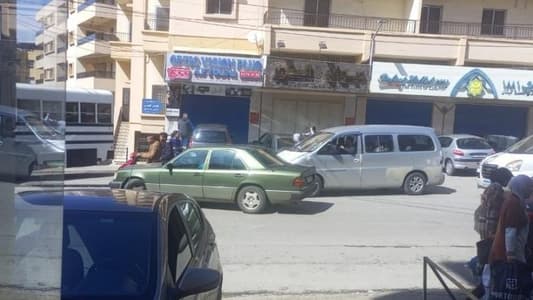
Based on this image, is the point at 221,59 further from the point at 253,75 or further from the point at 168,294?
the point at 168,294

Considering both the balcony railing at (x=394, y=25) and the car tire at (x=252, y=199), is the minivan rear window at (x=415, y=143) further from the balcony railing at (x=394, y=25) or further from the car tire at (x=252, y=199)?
the balcony railing at (x=394, y=25)

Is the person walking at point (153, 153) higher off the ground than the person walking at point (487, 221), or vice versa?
the person walking at point (487, 221)

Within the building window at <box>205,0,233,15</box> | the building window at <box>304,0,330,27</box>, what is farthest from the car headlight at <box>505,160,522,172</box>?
the building window at <box>205,0,233,15</box>

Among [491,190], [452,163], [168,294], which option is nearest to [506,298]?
[491,190]

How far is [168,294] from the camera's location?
3199 mm

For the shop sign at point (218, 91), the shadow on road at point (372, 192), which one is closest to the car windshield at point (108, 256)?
the shadow on road at point (372, 192)

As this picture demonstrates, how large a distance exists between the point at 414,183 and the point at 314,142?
294 cm

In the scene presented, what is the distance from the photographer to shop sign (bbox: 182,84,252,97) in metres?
25.9

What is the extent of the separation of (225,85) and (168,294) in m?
21.2

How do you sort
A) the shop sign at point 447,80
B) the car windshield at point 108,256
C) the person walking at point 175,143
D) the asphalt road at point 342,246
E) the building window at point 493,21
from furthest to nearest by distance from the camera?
the building window at point 493,21
the shop sign at point 447,80
the person walking at point 175,143
the asphalt road at point 342,246
the car windshield at point 108,256

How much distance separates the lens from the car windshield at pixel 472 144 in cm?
1966

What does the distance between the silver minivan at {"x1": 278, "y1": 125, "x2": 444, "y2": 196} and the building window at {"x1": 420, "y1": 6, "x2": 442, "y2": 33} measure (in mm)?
15364

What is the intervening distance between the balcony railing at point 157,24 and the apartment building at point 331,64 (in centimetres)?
5

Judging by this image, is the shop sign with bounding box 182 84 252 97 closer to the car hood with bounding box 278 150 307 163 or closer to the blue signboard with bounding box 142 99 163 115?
the blue signboard with bounding box 142 99 163 115
